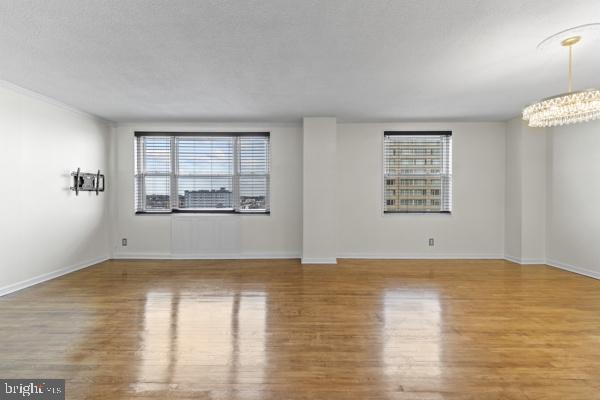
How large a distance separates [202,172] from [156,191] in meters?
0.91

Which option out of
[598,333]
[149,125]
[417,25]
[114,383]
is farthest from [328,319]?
[149,125]

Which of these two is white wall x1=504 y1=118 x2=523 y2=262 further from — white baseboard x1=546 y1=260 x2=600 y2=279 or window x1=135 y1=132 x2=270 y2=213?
window x1=135 y1=132 x2=270 y2=213

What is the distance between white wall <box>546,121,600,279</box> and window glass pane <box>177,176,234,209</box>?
544 cm

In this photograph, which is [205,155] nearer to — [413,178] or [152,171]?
[152,171]

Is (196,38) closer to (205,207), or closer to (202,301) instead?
(202,301)

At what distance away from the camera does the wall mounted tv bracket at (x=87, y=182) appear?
443 cm

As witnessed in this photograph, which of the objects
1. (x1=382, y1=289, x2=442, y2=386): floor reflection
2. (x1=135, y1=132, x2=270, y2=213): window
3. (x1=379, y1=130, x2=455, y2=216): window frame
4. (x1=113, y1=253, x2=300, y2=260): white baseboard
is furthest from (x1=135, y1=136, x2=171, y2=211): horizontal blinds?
(x1=382, y1=289, x2=442, y2=386): floor reflection

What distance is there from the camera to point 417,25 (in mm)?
2236

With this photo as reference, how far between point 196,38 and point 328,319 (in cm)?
269

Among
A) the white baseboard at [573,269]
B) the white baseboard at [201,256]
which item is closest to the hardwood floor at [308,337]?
the white baseboard at [573,269]

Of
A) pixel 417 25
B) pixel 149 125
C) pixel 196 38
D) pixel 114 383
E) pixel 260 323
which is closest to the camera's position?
pixel 114 383

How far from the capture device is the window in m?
5.36

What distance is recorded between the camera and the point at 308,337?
2.35m

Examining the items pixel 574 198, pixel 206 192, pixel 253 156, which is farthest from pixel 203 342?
pixel 574 198
